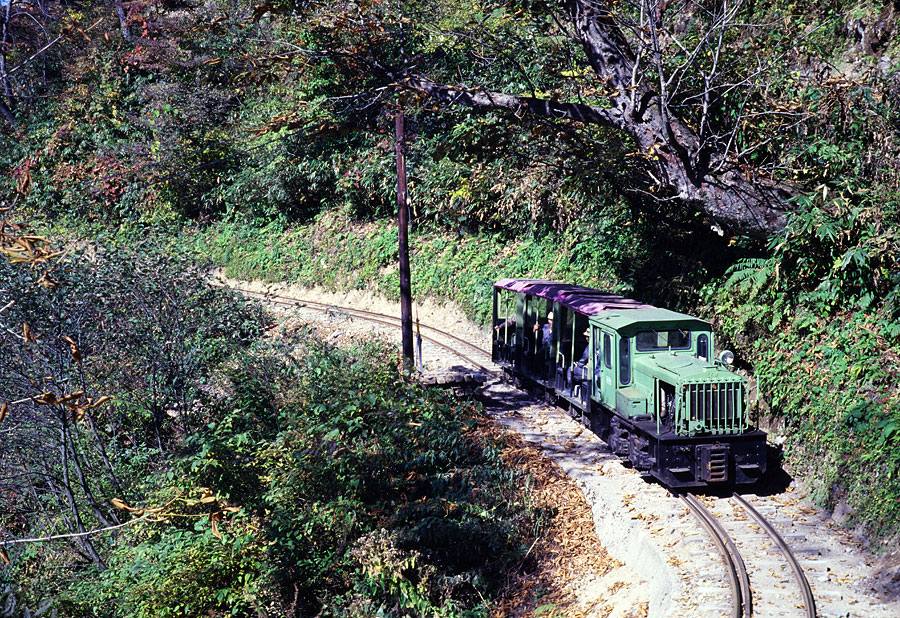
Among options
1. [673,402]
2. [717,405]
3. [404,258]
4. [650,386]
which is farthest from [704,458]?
[404,258]

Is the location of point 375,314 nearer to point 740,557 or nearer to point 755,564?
point 740,557

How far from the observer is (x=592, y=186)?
17.6 meters

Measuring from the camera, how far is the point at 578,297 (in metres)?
14.6

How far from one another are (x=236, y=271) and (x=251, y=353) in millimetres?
16885

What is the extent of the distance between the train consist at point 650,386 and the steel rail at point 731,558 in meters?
0.40

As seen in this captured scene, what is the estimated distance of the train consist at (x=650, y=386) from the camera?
1108cm

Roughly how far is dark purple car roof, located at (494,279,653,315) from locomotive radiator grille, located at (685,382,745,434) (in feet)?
9.06

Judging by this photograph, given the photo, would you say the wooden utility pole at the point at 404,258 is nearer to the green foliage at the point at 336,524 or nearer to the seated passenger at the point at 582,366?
the green foliage at the point at 336,524

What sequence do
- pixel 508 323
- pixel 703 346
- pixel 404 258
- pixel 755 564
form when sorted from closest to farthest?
pixel 755 564
pixel 703 346
pixel 404 258
pixel 508 323

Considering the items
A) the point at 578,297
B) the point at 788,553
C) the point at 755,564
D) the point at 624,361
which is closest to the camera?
the point at 755,564

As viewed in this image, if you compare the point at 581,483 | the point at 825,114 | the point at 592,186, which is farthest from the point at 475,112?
the point at 581,483

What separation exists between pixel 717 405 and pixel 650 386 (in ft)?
3.83

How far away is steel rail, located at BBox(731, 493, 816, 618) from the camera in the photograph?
330 inches

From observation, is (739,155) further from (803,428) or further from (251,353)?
(251,353)
